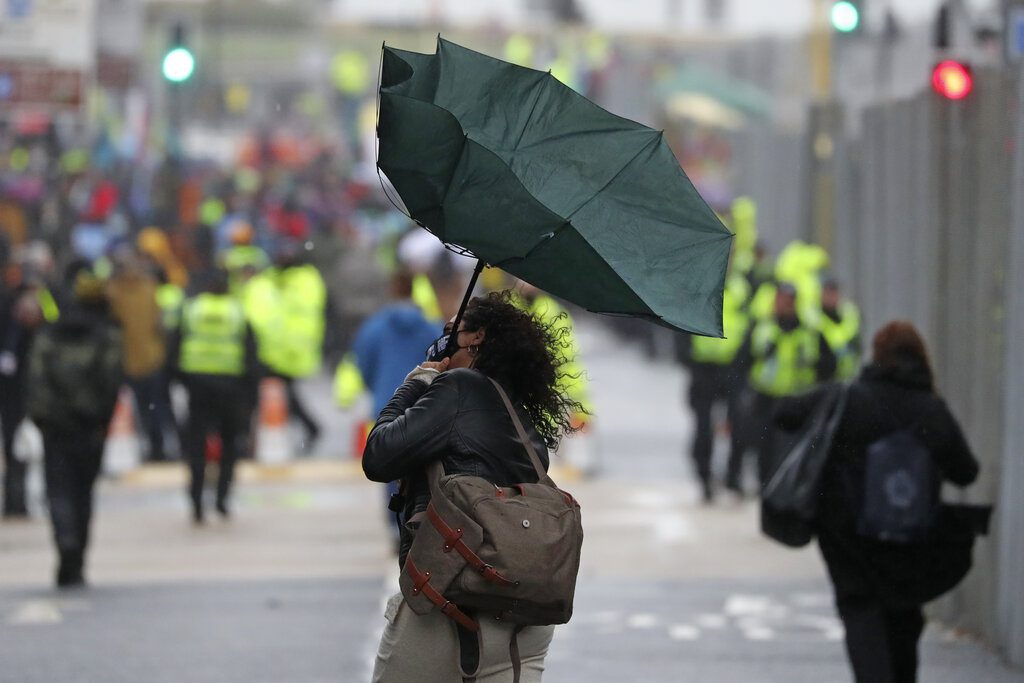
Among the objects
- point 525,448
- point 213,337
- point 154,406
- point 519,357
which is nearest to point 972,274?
point 519,357

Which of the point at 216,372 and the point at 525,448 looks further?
the point at 216,372

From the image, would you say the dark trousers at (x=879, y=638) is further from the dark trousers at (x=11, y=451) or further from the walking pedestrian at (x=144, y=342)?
the walking pedestrian at (x=144, y=342)

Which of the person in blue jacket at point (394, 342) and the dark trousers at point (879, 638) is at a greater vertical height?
the person in blue jacket at point (394, 342)

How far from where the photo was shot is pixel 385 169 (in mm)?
5570

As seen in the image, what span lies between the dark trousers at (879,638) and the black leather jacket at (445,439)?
2363 mm

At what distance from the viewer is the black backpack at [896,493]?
24.6ft

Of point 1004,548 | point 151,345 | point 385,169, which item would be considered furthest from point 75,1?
point 385,169

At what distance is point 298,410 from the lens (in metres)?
19.0

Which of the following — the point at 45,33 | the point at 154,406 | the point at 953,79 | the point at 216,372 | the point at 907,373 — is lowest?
the point at 154,406

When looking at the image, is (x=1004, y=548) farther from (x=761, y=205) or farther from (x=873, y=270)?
(x=761, y=205)

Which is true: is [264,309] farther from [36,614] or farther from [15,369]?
[36,614]

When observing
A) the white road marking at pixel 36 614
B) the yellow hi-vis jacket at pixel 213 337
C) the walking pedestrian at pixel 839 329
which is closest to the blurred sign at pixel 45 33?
the yellow hi-vis jacket at pixel 213 337

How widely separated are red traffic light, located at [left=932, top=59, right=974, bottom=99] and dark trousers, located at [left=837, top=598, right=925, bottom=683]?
12.3ft

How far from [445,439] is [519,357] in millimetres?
366
